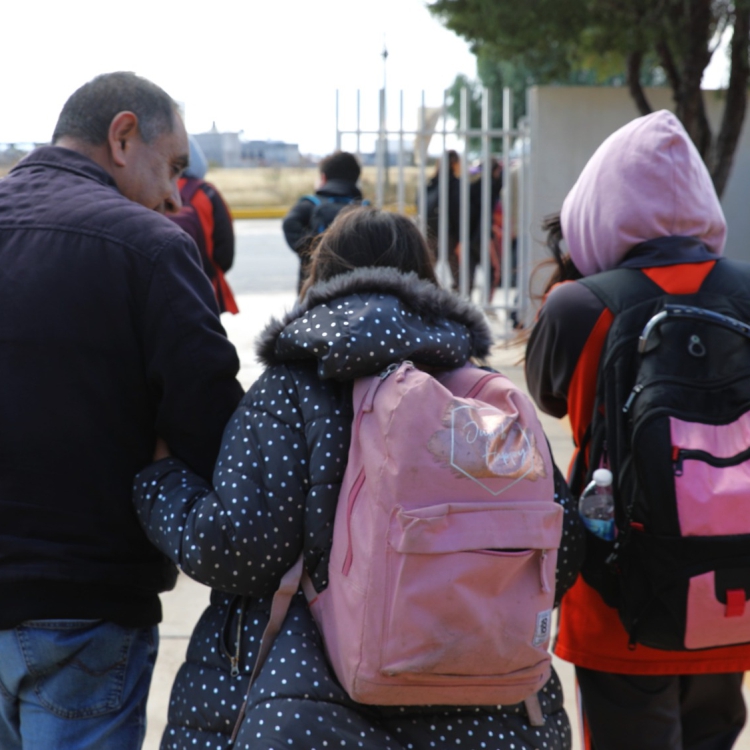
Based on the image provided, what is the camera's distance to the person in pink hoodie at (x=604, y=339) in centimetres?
236

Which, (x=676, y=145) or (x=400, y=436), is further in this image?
(x=676, y=145)

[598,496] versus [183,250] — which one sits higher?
[183,250]

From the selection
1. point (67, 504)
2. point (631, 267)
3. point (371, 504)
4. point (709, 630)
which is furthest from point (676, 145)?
point (67, 504)

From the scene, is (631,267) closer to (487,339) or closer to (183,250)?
(487,339)

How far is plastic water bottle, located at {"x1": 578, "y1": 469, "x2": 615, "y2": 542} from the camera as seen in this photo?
7.34 ft

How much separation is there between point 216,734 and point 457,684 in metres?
0.47

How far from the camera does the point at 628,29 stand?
8.53 meters

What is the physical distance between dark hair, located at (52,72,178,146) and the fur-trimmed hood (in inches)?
20.3

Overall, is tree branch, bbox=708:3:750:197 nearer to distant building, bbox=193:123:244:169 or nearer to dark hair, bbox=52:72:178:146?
dark hair, bbox=52:72:178:146

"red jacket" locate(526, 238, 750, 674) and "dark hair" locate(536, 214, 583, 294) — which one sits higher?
"dark hair" locate(536, 214, 583, 294)

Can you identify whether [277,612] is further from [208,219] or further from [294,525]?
[208,219]

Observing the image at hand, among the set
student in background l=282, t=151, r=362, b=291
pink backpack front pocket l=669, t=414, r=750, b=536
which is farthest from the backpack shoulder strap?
student in background l=282, t=151, r=362, b=291

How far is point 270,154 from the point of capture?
56.6 m

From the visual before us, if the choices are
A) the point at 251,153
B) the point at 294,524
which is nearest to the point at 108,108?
the point at 294,524
